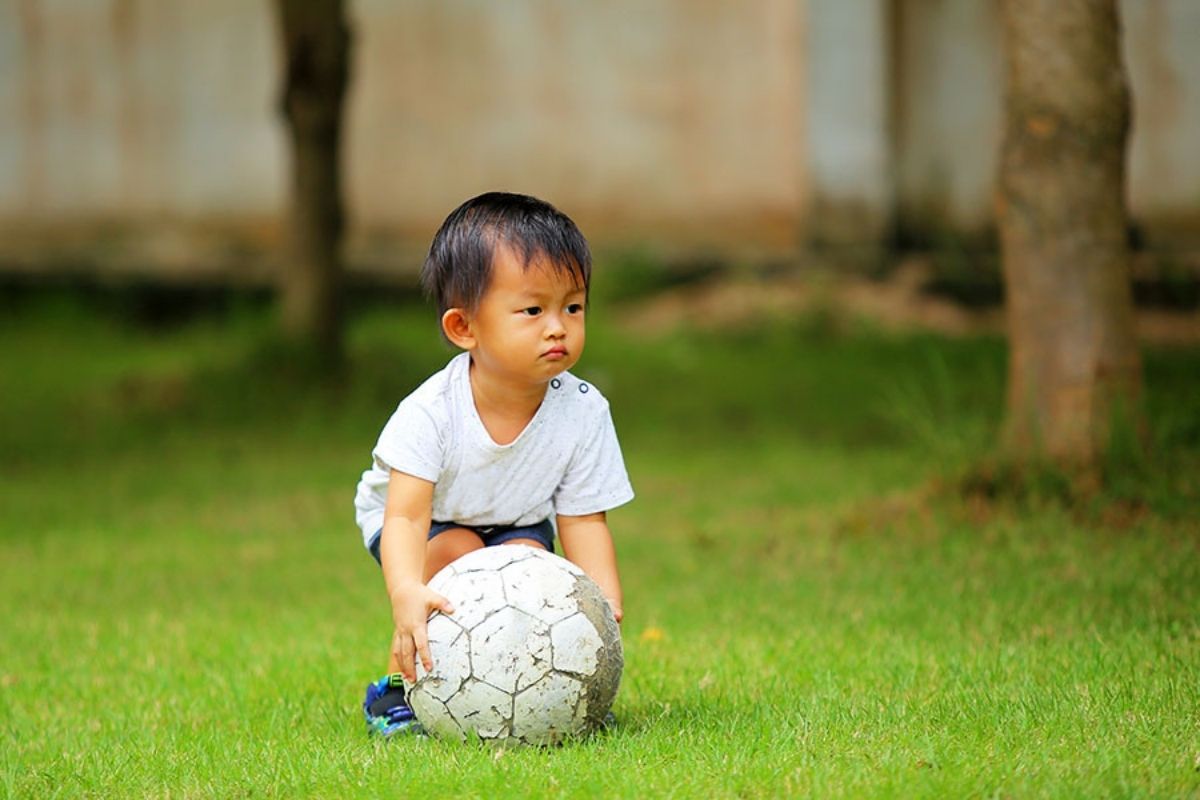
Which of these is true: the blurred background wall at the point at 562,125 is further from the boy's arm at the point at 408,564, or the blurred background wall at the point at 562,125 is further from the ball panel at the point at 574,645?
the ball panel at the point at 574,645

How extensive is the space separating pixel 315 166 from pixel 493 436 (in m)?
7.06

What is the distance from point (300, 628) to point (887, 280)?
9111 millimetres

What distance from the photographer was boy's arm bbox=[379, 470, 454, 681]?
4043 mm

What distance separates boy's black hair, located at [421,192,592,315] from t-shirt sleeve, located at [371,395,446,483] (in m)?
0.28

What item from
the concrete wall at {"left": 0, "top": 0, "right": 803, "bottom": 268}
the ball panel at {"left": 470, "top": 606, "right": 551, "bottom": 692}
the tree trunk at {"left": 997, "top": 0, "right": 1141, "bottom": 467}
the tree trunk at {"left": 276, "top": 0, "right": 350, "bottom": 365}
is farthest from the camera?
the concrete wall at {"left": 0, "top": 0, "right": 803, "bottom": 268}

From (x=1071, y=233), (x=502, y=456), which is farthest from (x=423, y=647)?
(x=1071, y=233)

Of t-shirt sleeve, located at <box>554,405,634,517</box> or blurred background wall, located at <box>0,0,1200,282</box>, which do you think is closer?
t-shirt sleeve, located at <box>554,405,634,517</box>

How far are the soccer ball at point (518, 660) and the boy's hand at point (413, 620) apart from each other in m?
0.02

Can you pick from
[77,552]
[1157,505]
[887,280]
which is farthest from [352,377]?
[1157,505]

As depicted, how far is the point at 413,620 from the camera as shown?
404cm

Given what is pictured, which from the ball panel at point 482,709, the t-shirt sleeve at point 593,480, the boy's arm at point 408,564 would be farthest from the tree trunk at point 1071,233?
the ball panel at point 482,709

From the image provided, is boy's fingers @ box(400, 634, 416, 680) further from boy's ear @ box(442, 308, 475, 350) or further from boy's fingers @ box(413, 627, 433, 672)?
boy's ear @ box(442, 308, 475, 350)

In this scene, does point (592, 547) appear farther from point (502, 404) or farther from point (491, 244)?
point (491, 244)

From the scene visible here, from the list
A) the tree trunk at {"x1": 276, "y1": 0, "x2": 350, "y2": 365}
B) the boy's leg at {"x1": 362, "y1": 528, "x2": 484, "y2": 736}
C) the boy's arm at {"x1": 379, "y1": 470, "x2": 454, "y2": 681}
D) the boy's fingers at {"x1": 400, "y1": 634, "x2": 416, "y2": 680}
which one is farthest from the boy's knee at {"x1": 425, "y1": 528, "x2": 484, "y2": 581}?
the tree trunk at {"x1": 276, "y1": 0, "x2": 350, "y2": 365}
